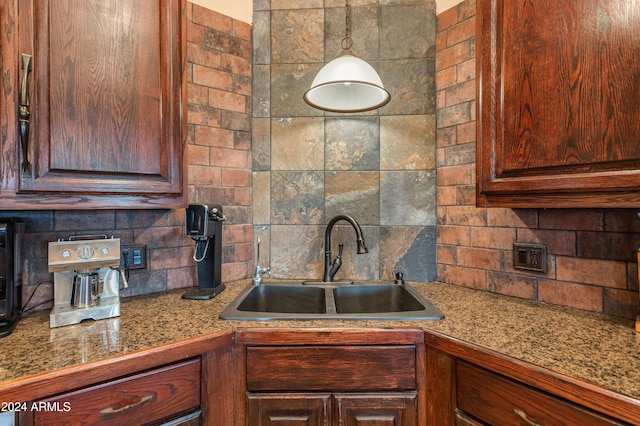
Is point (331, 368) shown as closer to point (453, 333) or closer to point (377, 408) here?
point (377, 408)

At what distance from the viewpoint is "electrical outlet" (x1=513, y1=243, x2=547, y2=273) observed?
1.32 metres

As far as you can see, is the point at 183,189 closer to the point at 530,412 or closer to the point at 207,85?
the point at 207,85

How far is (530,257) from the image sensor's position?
1.36 meters

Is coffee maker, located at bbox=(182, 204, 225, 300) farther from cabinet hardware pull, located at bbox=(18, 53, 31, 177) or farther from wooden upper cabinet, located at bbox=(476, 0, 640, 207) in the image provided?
wooden upper cabinet, located at bbox=(476, 0, 640, 207)

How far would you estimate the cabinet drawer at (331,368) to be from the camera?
41.4 inches

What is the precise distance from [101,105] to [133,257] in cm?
66

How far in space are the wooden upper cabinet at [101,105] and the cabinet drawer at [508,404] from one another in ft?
3.68

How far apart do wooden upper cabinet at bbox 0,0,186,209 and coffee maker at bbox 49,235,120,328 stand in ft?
0.56

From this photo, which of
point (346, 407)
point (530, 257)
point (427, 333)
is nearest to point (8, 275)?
point (346, 407)

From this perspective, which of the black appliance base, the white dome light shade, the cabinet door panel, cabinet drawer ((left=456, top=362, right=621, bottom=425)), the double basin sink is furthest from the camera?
the double basin sink

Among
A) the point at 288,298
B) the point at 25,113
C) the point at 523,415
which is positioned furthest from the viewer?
the point at 288,298

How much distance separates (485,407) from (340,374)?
41 cm

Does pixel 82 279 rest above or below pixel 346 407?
above

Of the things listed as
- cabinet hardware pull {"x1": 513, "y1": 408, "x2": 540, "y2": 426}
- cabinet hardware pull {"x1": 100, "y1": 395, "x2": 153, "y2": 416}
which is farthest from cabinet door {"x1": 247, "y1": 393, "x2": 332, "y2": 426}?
cabinet hardware pull {"x1": 513, "y1": 408, "x2": 540, "y2": 426}
